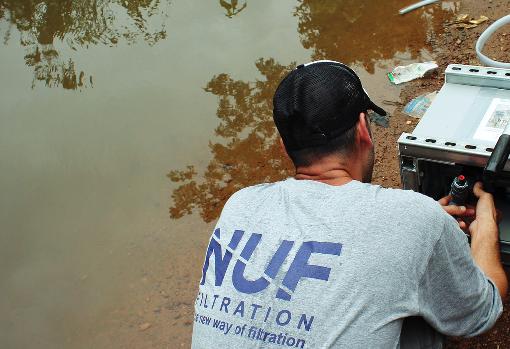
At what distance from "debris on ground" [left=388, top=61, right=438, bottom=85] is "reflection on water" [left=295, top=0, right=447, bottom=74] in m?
0.19

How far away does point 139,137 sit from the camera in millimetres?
4285

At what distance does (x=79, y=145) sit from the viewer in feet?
14.4

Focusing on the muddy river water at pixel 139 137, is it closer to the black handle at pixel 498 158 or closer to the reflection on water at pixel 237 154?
the reflection on water at pixel 237 154

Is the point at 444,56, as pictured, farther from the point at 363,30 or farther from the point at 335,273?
the point at 335,273

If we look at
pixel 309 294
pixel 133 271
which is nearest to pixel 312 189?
pixel 309 294

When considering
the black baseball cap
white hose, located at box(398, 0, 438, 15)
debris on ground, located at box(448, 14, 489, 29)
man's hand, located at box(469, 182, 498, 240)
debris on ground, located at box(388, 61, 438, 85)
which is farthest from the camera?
white hose, located at box(398, 0, 438, 15)

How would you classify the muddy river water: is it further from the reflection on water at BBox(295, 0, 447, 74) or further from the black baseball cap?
the black baseball cap

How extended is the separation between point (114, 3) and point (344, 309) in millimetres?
5649

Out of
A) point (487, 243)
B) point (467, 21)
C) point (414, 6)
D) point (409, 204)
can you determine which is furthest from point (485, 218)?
point (414, 6)

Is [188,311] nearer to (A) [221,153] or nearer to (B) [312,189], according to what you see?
(A) [221,153]

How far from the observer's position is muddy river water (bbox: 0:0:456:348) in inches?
127

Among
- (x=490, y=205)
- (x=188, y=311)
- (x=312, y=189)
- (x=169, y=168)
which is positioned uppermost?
(x=312, y=189)

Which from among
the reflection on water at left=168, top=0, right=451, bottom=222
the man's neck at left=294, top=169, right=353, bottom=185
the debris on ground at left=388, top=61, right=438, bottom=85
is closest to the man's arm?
the man's neck at left=294, top=169, right=353, bottom=185

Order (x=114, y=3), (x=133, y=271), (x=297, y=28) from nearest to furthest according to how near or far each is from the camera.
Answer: (x=133, y=271)
(x=297, y=28)
(x=114, y=3)
